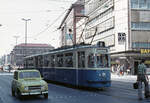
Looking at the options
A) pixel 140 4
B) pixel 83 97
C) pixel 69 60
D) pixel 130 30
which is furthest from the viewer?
pixel 140 4

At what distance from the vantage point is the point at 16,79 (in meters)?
14.6

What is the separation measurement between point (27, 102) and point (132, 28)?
3903 centimetres

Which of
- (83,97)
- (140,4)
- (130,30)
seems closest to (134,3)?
(140,4)

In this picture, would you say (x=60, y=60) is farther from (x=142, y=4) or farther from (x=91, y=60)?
(x=142, y=4)

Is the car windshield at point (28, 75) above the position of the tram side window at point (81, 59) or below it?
below

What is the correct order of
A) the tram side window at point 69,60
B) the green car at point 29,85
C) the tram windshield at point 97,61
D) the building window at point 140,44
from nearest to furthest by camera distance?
the green car at point 29,85
the tram windshield at point 97,61
the tram side window at point 69,60
the building window at point 140,44

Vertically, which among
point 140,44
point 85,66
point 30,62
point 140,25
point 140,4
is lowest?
point 85,66

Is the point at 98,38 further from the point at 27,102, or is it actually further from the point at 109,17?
the point at 27,102

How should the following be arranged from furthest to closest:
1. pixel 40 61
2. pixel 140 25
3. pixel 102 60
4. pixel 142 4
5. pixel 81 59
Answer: pixel 142 4, pixel 140 25, pixel 40 61, pixel 81 59, pixel 102 60

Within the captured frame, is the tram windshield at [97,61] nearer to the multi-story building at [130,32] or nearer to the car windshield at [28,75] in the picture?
the car windshield at [28,75]

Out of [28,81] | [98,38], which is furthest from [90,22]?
[28,81]

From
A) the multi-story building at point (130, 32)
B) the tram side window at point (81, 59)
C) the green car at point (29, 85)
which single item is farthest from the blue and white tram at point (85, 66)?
the multi-story building at point (130, 32)

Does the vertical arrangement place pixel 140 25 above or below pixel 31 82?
above

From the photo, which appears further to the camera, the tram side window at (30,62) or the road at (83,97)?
the tram side window at (30,62)
